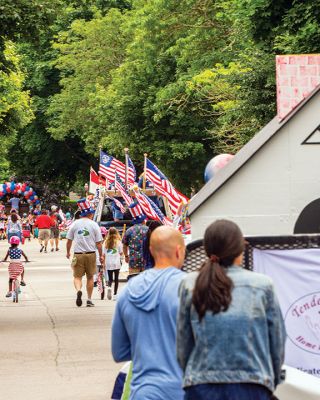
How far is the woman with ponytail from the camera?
16.4 ft

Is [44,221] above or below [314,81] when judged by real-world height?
below

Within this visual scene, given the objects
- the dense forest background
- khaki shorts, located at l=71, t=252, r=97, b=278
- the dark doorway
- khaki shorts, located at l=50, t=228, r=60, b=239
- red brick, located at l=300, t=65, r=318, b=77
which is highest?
the dense forest background

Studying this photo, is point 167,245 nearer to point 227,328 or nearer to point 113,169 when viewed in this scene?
point 227,328

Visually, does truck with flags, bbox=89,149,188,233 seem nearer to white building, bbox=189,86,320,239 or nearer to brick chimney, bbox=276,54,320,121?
brick chimney, bbox=276,54,320,121

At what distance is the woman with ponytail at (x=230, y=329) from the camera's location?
500 cm

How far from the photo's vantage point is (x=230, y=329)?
16.4ft

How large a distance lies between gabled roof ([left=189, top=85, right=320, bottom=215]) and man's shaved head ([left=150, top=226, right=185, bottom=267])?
6.30 ft

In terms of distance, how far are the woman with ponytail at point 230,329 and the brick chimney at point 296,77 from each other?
3392mm

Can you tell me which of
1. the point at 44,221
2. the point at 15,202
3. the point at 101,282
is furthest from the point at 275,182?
the point at 15,202

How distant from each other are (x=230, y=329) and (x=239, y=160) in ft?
10.1

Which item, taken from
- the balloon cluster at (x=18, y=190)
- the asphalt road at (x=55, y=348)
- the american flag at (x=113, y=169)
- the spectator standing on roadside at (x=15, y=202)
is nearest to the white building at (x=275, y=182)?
the asphalt road at (x=55, y=348)

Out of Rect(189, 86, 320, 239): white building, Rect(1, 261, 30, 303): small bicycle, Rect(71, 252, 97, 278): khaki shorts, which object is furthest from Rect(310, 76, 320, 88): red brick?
Rect(1, 261, 30, 303): small bicycle

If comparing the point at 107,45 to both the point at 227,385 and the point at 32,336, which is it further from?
the point at 227,385

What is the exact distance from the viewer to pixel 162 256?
5914 mm
